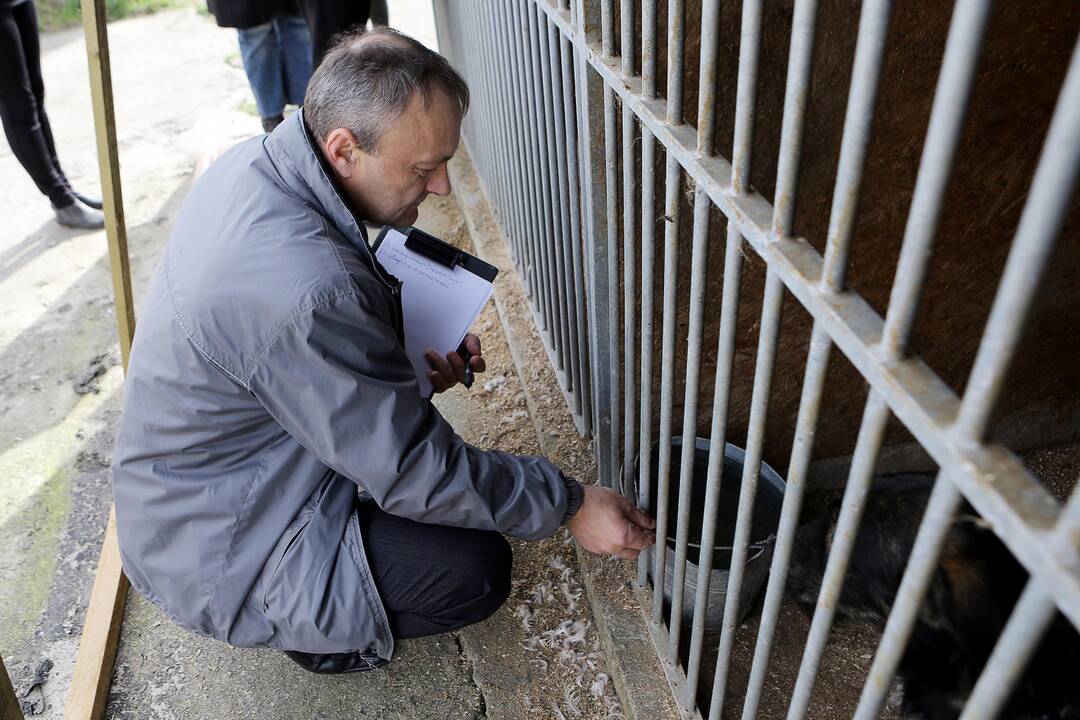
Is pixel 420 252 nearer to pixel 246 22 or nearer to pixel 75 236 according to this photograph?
pixel 246 22

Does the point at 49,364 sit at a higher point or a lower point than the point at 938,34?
lower

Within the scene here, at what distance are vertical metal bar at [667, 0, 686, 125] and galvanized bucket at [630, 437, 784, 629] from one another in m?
0.93

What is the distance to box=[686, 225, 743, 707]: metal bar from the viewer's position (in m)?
1.32

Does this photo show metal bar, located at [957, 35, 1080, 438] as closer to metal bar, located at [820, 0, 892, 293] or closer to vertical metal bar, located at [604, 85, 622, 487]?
metal bar, located at [820, 0, 892, 293]

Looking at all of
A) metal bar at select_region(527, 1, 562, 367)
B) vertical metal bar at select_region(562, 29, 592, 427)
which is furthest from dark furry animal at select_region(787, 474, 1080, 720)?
metal bar at select_region(527, 1, 562, 367)

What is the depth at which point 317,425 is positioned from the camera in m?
1.76

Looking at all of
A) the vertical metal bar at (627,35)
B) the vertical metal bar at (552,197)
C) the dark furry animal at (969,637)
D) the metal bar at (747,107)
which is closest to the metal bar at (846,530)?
the metal bar at (747,107)

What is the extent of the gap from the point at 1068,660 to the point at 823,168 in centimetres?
115

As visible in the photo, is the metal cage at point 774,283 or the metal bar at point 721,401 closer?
the metal cage at point 774,283

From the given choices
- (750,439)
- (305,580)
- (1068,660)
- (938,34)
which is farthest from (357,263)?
(1068,660)

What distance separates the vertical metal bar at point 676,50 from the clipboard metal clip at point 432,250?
3.43ft

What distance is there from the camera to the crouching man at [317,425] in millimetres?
1751

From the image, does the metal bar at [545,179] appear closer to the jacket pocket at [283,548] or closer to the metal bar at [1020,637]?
the jacket pocket at [283,548]

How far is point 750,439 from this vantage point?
1.35 metres
